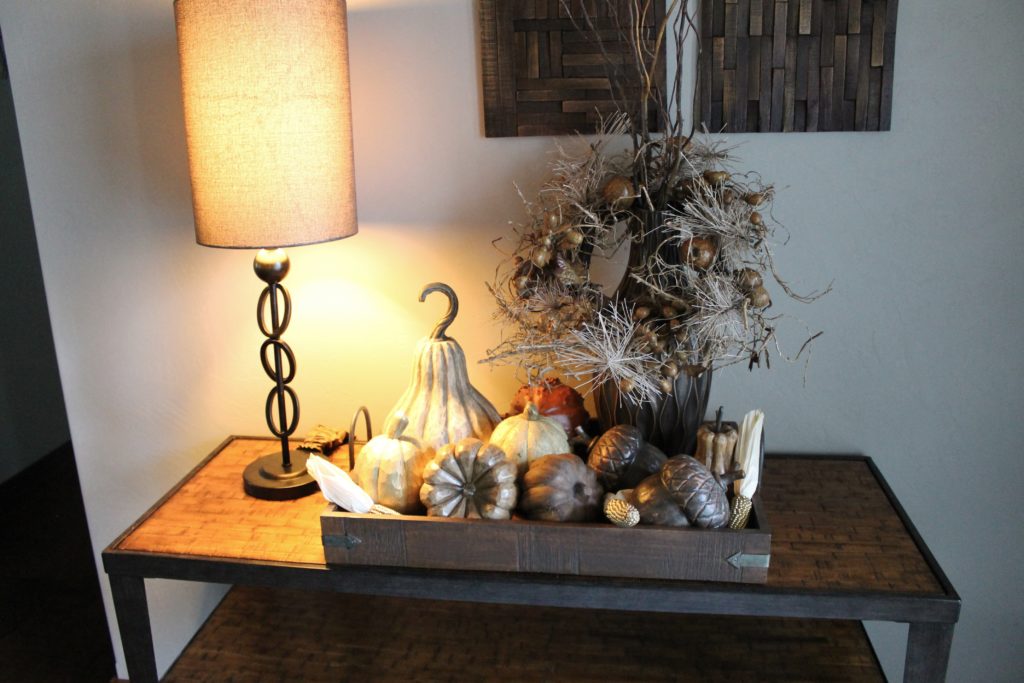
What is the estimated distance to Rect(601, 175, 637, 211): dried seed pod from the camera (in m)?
1.12

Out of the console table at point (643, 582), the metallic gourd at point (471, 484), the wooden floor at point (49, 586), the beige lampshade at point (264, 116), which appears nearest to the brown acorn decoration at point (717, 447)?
the console table at point (643, 582)

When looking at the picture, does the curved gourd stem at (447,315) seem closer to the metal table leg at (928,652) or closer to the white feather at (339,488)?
the white feather at (339,488)

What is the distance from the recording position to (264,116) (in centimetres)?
110

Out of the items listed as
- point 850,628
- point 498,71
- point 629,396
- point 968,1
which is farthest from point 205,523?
point 968,1

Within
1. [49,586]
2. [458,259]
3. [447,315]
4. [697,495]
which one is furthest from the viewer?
[49,586]

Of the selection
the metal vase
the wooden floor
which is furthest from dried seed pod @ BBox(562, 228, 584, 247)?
the wooden floor

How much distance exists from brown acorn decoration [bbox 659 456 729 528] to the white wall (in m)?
0.42

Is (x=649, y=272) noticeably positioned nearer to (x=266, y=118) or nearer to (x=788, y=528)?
(x=788, y=528)

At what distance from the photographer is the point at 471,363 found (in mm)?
1472

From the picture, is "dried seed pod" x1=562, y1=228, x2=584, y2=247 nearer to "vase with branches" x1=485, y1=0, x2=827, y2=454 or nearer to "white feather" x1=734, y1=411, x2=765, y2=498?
"vase with branches" x1=485, y1=0, x2=827, y2=454

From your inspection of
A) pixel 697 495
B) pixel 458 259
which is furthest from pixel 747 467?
pixel 458 259

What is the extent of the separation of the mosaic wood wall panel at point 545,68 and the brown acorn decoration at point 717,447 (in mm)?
477

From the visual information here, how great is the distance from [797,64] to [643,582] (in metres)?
0.79

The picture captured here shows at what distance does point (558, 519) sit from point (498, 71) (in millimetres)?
697
